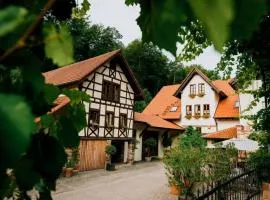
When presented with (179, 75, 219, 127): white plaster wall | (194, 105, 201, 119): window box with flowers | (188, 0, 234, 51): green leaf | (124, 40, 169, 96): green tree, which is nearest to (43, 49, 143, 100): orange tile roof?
(179, 75, 219, 127): white plaster wall

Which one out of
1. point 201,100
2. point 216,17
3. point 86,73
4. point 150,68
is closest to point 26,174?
point 216,17

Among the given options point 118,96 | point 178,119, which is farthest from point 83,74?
point 178,119

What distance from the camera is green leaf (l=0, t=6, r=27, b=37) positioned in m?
0.45

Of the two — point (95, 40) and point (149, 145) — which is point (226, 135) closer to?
point (149, 145)

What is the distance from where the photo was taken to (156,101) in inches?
1604

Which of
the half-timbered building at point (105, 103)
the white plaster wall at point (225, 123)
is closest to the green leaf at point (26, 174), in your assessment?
the half-timbered building at point (105, 103)

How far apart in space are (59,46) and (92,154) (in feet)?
66.1

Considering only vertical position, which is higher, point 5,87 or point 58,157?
point 5,87

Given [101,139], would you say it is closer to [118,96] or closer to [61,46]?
[118,96]

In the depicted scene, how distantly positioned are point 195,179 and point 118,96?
1299cm

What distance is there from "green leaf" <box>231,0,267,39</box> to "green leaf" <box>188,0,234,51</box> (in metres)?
0.03

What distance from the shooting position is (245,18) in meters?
0.45

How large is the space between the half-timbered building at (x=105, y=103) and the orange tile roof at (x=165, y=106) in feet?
37.4

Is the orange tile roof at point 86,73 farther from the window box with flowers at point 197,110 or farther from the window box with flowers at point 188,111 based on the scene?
the window box with flowers at point 197,110
